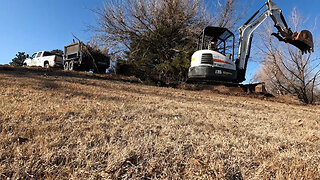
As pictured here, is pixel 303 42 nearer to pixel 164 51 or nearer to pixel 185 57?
pixel 185 57

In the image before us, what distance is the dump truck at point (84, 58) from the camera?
11.7 meters

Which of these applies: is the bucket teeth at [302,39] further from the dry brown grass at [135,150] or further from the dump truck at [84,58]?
the dump truck at [84,58]

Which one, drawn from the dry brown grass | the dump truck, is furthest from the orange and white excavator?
the dump truck

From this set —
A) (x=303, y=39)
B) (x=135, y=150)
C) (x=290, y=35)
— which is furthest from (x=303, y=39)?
(x=135, y=150)

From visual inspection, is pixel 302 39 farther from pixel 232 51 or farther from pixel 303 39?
pixel 232 51

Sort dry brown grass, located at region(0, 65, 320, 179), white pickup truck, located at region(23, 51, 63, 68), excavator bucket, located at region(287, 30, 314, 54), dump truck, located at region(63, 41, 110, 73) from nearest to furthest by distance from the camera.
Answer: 1. dry brown grass, located at region(0, 65, 320, 179)
2. excavator bucket, located at region(287, 30, 314, 54)
3. dump truck, located at region(63, 41, 110, 73)
4. white pickup truck, located at region(23, 51, 63, 68)

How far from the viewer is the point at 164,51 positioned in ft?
44.5

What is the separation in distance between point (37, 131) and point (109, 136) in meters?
0.70

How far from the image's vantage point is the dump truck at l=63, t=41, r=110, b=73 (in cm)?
1173

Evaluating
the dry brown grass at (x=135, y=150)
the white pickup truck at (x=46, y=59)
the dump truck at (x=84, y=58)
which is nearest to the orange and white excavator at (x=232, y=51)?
the dry brown grass at (x=135, y=150)

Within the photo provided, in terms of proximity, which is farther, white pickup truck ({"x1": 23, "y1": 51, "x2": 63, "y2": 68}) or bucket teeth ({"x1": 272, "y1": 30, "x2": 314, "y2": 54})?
white pickup truck ({"x1": 23, "y1": 51, "x2": 63, "y2": 68})

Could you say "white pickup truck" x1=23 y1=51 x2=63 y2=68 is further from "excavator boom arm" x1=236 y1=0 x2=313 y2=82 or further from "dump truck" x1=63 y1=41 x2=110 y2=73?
"excavator boom arm" x1=236 y1=0 x2=313 y2=82

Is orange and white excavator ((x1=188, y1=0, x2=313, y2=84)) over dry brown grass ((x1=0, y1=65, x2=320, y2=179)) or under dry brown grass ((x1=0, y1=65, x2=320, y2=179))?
over

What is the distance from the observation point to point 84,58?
11.8 m
